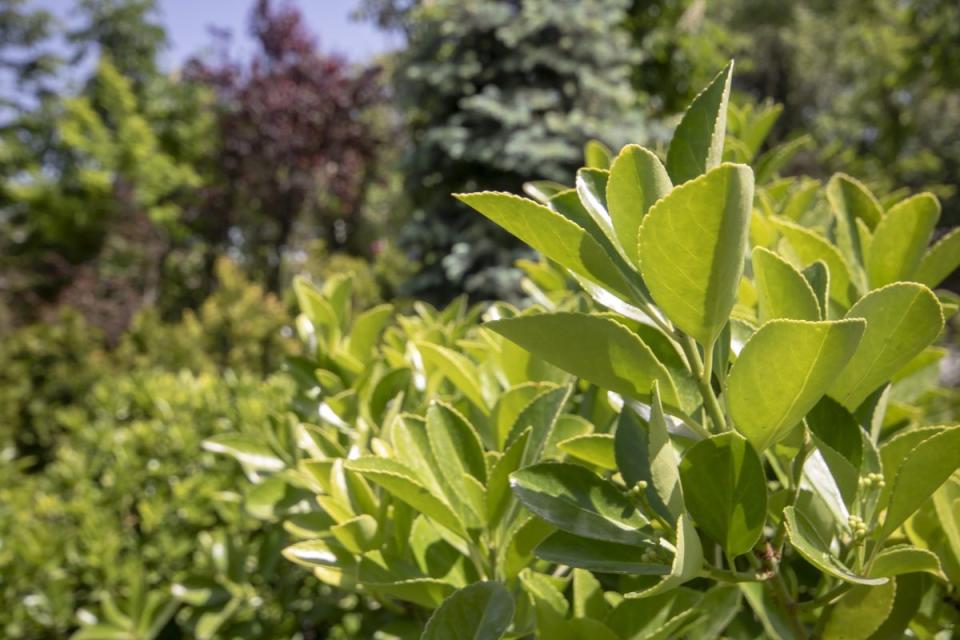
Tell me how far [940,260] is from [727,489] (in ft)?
1.46

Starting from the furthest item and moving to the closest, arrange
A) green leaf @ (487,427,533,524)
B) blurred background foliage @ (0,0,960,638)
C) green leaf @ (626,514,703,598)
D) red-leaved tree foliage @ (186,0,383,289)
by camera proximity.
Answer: red-leaved tree foliage @ (186,0,383,289)
blurred background foliage @ (0,0,960,638)
green leaf @ (487,427,533,524)
green leaf @ (626,514,703,598)

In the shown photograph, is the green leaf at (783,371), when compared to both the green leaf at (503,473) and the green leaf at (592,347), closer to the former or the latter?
the green leaf at (592,347)

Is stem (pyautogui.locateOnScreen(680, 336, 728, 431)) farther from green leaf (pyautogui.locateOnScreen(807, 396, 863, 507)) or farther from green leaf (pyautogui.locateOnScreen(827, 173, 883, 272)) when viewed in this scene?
green leaf (pyautogui.locateOnScreen(827, 173, 883, 272))

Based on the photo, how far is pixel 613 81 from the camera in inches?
242

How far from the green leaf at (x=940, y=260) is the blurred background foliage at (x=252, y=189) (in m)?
1.09

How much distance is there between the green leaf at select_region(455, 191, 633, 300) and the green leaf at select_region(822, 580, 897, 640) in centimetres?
37

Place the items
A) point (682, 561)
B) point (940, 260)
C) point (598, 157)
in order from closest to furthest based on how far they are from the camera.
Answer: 1. point (682, 561)
2. point (940, 260)
3. point (598, 157)

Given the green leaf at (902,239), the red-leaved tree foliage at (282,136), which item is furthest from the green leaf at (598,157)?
the red-leaved tree foliage at (282,136)

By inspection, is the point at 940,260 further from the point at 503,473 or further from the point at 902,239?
the point at 503,473

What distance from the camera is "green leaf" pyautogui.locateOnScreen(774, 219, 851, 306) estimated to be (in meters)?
0.80

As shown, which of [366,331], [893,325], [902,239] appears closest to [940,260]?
[902,239]

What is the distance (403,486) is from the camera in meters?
0.66

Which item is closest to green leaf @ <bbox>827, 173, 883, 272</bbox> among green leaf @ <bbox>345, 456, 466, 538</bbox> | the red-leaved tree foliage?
green leaf @ <bbox>345, 456, 466, 538</bbox>

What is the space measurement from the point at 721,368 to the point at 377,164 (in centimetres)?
1587
